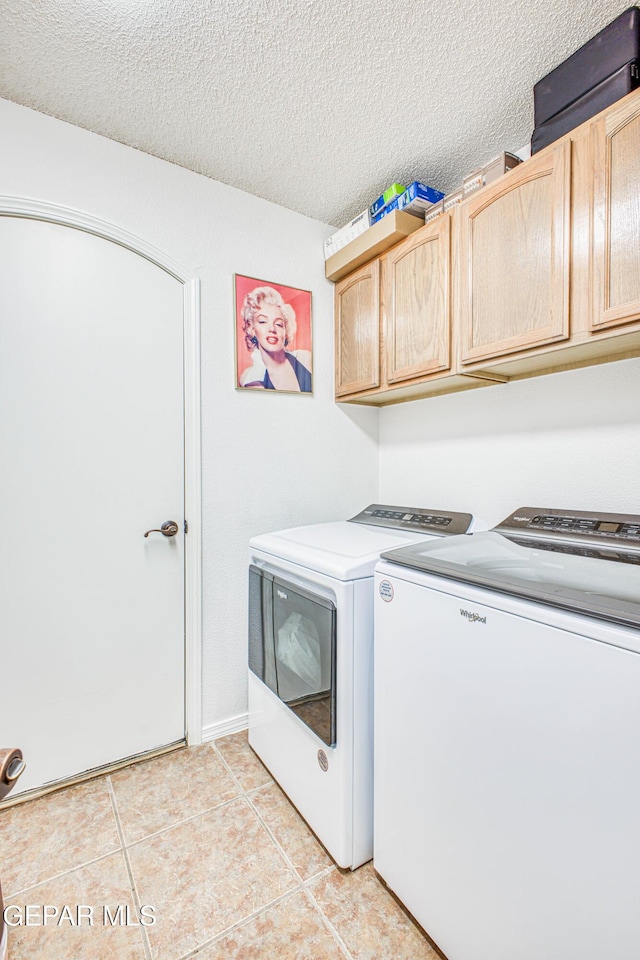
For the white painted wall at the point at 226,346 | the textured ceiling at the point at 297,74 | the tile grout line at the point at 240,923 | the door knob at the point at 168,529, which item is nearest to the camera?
the tile grout line at the point at 240,923

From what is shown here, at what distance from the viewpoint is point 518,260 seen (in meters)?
1.42

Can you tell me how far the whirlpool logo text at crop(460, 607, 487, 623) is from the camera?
931 mm

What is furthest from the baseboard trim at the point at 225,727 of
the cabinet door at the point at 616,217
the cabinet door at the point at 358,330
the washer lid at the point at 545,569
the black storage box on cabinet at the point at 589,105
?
the black storage box on cabinet at the point at 589,105

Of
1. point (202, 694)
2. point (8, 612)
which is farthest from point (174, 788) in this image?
point (8, 612)

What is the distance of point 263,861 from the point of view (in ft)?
4.41

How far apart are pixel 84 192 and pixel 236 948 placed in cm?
248

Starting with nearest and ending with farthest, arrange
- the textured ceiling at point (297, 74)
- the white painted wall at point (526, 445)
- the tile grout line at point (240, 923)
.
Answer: the tile grout line at point (240, 923)
the textured ceiling at point (297, 74)
the white painted wall at point (526, 445)

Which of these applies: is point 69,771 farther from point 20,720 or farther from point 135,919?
point 135,919

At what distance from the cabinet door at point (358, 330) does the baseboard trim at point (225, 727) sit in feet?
5.53

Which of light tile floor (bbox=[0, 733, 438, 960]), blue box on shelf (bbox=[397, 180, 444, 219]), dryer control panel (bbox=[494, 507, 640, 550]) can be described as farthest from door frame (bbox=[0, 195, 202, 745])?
dryer control panel (bbox=[494, 507, 640, 550])

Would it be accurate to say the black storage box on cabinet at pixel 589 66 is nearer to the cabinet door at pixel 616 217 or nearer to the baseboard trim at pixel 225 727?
the cabinet door at pixel 616 217

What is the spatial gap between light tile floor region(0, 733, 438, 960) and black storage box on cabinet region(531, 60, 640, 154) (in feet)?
7.69

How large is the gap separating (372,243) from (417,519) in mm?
1262

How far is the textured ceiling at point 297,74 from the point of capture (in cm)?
Result: 123
